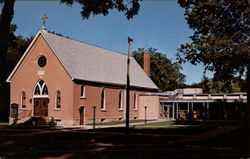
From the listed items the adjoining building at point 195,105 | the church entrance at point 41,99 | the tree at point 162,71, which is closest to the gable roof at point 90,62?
the adjoining building at point 195,105

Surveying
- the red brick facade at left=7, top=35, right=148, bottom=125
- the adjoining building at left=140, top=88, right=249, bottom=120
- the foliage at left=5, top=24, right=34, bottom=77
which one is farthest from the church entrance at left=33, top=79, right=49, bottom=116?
the adjoining building at left=140, top=88, right=249, bottom=120

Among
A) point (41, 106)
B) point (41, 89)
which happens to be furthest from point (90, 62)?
point (41, 106)

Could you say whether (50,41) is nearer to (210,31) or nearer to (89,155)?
(210,31)

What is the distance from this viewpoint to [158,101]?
53.7m

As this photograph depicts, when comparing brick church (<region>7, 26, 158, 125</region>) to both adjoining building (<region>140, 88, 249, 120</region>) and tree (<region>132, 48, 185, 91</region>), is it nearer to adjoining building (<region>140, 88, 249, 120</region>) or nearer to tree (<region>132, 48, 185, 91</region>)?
adjoining building (<region>140, 88, 249, 120</region>)

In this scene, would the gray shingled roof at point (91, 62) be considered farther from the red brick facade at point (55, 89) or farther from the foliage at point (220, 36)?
the foliage at point (220, 36)

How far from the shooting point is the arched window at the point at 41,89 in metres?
42.2

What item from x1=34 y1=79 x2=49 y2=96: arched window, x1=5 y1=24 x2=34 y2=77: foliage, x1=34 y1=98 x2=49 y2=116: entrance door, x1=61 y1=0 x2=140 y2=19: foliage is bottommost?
x1=34 y1=98 x2=49 y2=116: entrance door

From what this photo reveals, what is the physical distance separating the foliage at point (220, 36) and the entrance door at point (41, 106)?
20.6 metres

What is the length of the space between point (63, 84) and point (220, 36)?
21.5m

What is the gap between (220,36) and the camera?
25.6 meters

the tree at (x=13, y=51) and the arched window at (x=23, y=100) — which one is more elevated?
the tree at (x=13, y=51)

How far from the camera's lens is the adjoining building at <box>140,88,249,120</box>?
4891 cm

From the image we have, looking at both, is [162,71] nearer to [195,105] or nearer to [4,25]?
[195,105]
